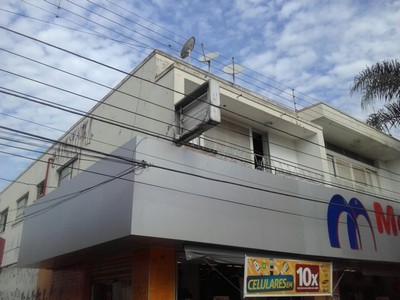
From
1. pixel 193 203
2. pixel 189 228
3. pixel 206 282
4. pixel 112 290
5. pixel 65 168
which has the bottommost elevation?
pixel 112 290

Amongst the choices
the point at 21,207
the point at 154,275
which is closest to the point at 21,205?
the point at 21,207

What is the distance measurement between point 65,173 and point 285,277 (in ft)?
29.8

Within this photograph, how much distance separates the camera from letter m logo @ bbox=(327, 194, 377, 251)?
11.1 metres

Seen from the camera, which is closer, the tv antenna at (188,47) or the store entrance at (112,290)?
the store entrance at (112,290)

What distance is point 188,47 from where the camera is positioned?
11539 mm

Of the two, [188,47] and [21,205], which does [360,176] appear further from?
[21,205]

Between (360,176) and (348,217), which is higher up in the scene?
(360,176)

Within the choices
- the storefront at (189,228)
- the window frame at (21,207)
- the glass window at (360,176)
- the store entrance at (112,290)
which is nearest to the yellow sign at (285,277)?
the storefront at (189,228)

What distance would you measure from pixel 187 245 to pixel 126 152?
224cm

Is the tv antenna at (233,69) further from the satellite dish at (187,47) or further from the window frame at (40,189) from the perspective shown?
the window frame at (40,189)

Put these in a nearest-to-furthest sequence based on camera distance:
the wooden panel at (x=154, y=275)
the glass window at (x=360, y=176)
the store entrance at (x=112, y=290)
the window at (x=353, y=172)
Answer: the wooden panel at (x=154, y=275) → the store entrance at (x=112, y=290) → the window at (x=353, y=172) → the glass window at (x=360, y=176)

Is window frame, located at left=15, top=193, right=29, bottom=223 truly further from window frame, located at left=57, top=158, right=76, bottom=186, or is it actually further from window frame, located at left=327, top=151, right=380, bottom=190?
window frame, located at left=327, top=151, right=380, bottom=190

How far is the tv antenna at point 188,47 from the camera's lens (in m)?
11.4

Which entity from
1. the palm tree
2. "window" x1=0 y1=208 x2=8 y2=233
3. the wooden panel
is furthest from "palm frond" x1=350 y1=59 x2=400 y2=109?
"window" x1=0 y1=208 x2=8 y2=233
